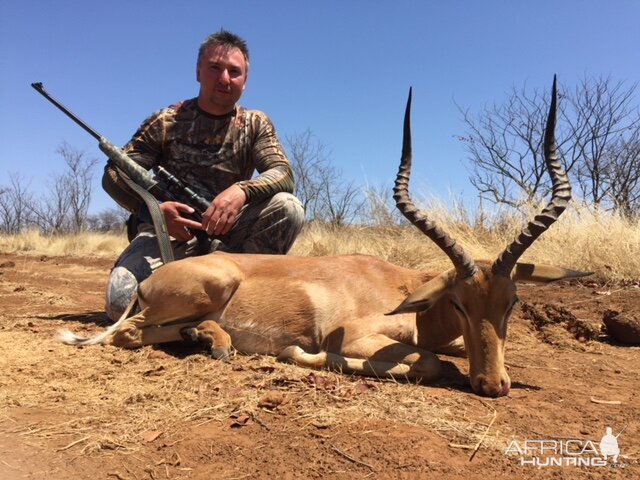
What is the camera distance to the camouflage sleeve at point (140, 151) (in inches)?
235

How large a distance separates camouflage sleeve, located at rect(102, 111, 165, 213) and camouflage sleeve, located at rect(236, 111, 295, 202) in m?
1.05

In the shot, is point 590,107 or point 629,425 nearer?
point 629,425

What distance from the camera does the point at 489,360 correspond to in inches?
135

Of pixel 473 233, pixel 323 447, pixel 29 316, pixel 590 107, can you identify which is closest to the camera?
pixel 323 447

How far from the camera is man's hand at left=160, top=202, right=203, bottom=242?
5.46 metres

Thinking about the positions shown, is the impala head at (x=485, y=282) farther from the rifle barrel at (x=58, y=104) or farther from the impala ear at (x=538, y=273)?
the rifle barrel at (x=58, y=104)

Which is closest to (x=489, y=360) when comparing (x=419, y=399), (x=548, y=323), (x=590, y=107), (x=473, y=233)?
(x=419, y=399)

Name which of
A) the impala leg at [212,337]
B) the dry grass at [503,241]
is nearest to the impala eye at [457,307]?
the impala leg at [212,337]

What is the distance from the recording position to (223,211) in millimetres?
5262

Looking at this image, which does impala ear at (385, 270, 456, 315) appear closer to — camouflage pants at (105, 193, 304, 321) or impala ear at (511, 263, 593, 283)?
impala ear at (511, 263, 593, 283)

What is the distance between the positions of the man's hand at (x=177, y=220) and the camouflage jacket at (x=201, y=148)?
65cm

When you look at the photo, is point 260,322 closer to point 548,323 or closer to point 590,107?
point 548,323

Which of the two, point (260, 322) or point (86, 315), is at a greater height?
point (260, 322)

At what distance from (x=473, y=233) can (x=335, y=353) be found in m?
7.66
